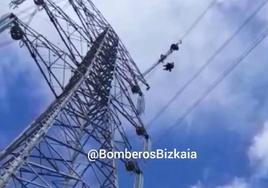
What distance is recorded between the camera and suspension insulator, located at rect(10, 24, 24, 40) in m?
21.2

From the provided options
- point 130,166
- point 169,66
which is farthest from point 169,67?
point 130,166

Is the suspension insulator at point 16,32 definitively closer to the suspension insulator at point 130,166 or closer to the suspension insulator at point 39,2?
the suspension insulator at point 39,2

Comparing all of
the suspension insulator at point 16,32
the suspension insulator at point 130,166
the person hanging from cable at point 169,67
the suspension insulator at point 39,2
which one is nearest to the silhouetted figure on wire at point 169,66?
the person hanging from cable at point 169,67

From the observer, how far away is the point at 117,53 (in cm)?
2622

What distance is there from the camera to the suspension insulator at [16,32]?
2123 centimetres

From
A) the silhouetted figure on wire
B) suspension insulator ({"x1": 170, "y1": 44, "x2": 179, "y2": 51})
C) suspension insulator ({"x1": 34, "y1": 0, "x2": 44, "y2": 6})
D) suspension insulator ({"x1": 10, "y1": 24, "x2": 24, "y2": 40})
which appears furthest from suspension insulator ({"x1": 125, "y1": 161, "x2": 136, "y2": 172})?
suspension insulator ({"x1": 170, "y1": 44, "x2": 179, "y2": 51})

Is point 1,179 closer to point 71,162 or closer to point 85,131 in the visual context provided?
point 71,162

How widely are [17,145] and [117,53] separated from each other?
8560 mm

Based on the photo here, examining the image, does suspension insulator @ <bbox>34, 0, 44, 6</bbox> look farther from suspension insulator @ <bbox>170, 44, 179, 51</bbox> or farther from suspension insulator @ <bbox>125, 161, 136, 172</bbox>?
suspension insulator @ <bbox>170, 44, 179, 51</bbox>

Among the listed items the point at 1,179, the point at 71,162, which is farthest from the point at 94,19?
the point at 1,179

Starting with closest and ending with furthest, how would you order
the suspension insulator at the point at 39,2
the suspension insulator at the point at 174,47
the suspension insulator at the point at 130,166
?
the suspension insulator at the point at 39,2
the suspension insulator at the point at 130,166
the suspension insulator at the point at 174,47

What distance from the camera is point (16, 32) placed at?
21281 mm

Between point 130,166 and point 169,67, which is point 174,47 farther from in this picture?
point 130,166

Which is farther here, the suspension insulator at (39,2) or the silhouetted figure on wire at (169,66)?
the silhouetted figure on wire at (169,66)
